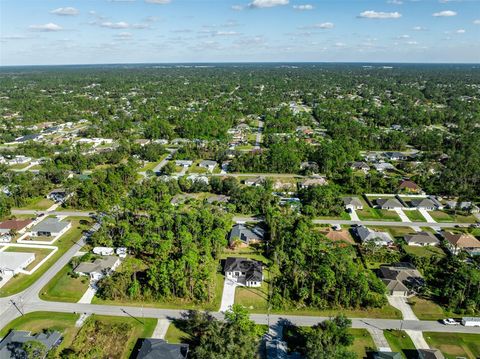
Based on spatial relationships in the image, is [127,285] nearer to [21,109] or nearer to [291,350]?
[291,350]

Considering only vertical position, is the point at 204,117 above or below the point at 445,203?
above

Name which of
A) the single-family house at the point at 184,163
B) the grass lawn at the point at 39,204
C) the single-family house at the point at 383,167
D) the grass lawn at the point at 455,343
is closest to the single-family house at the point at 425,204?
the single-family house at the point at 383,167

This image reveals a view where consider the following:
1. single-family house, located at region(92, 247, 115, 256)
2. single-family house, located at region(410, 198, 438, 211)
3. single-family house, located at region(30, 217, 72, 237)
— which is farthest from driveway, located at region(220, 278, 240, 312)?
single-family house, located at region(410, 198, 438, 211)

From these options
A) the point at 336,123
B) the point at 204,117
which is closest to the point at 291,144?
the point at 336,123

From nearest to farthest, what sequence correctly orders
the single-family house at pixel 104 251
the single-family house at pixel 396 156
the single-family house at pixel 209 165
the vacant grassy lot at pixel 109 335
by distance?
the vacant grassy lot at pixel 109 335, the single-family house at pixel 104 251, the single-family house at pixel 209 165, the single-family house at pixel 396 156

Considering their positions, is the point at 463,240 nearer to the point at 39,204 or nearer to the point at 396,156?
the point at 396,156

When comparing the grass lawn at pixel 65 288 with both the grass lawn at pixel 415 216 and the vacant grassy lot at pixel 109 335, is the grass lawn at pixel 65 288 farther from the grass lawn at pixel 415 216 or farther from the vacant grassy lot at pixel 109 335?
the grass lawn at pixel 415 216

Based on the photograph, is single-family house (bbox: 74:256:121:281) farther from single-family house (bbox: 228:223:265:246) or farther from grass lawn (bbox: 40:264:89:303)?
single-family house (bbox: 228:223:265:246)
